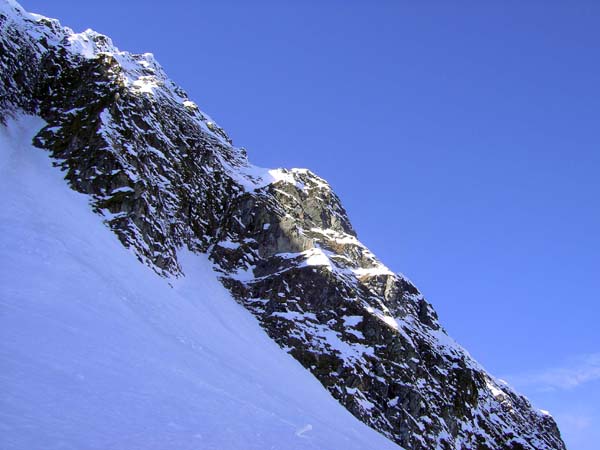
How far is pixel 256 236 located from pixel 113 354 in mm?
42050

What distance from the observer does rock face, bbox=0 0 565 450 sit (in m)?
51.4

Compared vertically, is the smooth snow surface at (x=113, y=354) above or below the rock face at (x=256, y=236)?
below

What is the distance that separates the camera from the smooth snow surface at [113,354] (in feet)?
49.5

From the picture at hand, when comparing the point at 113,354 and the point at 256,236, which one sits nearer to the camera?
the point at 113,354

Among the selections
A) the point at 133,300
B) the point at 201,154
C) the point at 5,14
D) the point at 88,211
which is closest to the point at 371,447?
the point at 133,300

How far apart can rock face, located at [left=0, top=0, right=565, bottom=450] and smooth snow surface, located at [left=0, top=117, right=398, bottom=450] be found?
343 cm

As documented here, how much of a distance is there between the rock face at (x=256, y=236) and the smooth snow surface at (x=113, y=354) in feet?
11.3

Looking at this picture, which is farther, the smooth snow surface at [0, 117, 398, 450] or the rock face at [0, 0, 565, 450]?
the rock face at [0, 0, 565, 450]

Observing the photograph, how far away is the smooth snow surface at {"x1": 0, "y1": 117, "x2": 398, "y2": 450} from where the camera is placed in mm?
15077

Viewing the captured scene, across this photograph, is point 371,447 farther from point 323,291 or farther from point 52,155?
point 52,155

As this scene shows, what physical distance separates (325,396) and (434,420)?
56.5 ft

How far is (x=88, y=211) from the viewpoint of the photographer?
45.8 meters

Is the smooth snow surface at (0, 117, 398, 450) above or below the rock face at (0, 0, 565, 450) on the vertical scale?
below

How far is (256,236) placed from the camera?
63.7 meters
